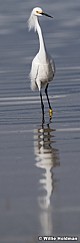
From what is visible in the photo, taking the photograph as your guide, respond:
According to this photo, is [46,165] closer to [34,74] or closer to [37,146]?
[37,146]

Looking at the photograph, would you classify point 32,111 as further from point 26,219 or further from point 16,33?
point 16,33

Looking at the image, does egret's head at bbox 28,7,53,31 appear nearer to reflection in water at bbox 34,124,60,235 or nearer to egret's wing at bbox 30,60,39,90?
egret's wing at bbox 30,60,39,90

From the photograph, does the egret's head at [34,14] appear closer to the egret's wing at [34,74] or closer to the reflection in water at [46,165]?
the egret's wing at [34,74]

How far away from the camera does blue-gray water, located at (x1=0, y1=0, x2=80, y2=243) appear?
8367 millimetres

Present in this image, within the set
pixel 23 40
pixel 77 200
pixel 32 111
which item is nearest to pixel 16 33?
pixel 23 40

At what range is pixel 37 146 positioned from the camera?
38.4ft

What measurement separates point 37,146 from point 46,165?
1213 mm

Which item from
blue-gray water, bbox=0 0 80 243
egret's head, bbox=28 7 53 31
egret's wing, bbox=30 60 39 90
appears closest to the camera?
blue-gray water, bbox=0 0 80 243

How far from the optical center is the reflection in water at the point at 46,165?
27.7 feet

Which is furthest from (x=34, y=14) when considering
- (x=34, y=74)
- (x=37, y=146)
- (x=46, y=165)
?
(x=46, y=165)

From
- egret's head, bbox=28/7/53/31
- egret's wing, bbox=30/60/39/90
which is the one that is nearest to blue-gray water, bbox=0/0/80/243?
egret's wing, bbox=30/60/39/90

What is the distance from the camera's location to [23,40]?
21.9 m

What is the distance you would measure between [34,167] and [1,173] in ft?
1.33

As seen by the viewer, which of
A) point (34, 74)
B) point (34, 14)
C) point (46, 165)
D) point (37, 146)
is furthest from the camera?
point (34, 14)
